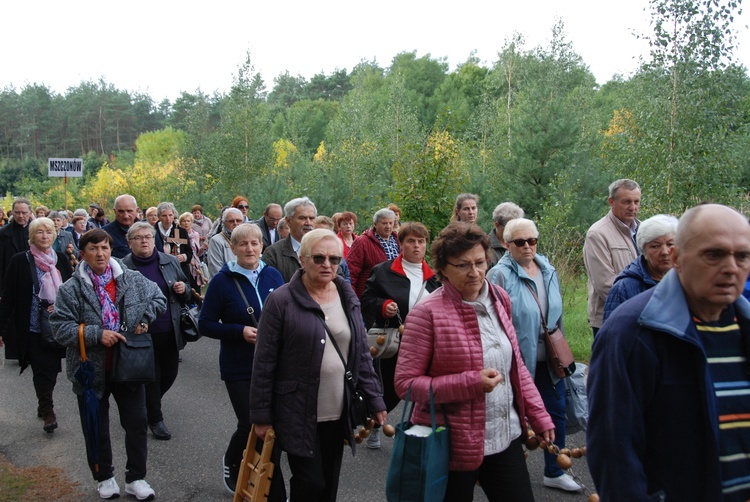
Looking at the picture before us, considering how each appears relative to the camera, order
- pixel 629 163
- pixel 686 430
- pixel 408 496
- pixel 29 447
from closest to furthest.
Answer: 1. pixel 686 430
2. pixel 408 496
3. pixel 29 447
4. pixel 629 163

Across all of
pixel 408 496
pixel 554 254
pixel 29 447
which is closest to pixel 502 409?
pixel 408 496

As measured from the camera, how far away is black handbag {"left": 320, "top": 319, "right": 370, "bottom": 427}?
3887 mm

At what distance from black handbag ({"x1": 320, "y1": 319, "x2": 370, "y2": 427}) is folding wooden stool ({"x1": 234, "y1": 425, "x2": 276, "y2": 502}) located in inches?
18.6

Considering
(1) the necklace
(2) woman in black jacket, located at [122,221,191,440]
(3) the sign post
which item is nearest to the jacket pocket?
(1) the necklace

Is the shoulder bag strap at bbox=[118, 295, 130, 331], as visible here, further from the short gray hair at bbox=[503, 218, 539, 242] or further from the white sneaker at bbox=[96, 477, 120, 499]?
the short gray hair at bbox=[503, 218, 539, 242]

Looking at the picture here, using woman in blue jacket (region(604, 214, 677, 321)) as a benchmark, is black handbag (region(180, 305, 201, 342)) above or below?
below

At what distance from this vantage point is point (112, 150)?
83188 mm

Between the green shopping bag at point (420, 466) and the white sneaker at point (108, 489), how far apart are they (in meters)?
2.78

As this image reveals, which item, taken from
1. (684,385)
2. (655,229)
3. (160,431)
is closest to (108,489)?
(160,431)

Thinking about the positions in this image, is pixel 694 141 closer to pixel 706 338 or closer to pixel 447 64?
pixel 706 338

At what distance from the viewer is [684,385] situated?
2141 millimetres

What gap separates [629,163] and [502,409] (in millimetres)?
10626

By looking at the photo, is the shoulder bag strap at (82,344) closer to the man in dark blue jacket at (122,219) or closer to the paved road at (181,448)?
the paved road at (181,448)

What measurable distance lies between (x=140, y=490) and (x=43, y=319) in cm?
266
